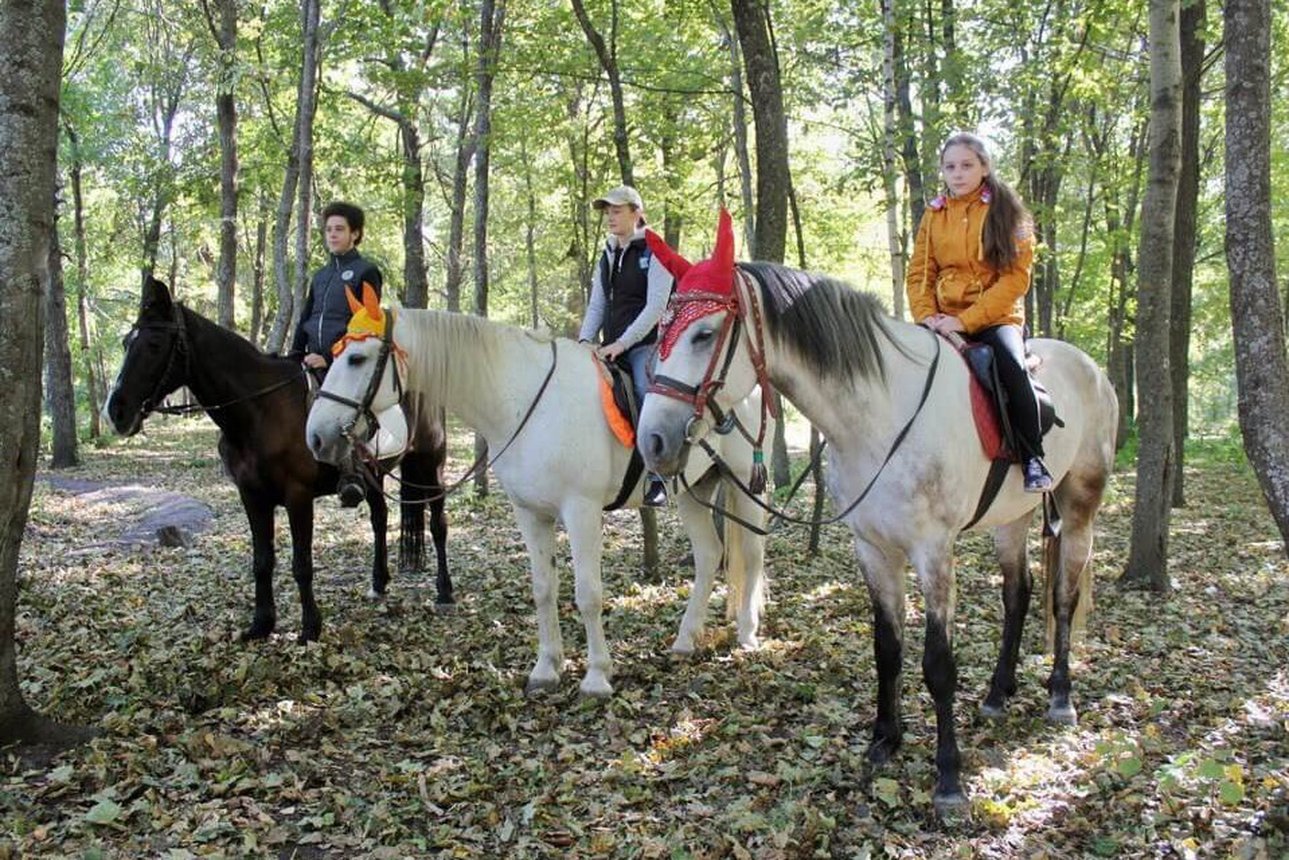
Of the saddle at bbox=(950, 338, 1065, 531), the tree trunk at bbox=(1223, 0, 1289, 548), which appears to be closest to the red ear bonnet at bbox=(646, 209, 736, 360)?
the saddle at bbox=(950, 338, 1065, 531)

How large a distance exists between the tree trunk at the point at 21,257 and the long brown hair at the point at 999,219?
454 centimetres

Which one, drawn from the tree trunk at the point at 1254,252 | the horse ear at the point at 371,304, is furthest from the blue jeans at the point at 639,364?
the tree trunk at the point at 1254,252

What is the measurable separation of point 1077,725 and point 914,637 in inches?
64.6

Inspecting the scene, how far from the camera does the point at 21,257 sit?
3.94 metres

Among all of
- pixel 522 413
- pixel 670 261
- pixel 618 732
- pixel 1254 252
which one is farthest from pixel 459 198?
pixel 1254 252

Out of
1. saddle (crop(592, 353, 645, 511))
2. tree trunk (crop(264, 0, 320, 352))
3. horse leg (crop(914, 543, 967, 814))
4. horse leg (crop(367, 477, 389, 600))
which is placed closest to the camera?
horse leg (crop(914, 543, 967, 814))

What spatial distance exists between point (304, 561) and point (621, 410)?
8.95 ft

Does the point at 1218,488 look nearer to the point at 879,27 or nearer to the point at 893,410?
the point at 879,27

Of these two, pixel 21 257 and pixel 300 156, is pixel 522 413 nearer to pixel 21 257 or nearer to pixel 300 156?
pixel 21 257

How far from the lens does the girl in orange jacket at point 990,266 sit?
4039 millimetres

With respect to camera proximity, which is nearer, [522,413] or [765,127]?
[522,413]

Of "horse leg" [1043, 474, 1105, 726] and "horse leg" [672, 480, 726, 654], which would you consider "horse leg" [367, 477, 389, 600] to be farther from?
"horse leg" [1043, 474, 1105, 726]

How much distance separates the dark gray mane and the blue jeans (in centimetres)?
167

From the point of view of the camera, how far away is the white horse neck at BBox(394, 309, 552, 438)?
4.94 m
